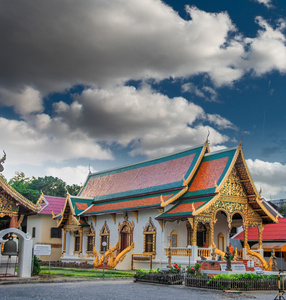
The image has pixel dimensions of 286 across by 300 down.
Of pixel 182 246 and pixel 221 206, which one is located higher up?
pixel 221 206

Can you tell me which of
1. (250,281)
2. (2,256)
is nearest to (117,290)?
(250,281)

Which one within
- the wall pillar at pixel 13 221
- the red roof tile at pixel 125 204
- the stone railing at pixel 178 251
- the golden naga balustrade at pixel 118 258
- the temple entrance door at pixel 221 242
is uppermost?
the red roof tile at pixel 125 204

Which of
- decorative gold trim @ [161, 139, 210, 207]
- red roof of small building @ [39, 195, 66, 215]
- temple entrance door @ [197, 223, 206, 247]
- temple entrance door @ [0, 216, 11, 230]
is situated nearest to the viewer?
temple entrance door @ [0, 216, 11, 230]

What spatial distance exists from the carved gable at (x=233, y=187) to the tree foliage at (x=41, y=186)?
3599cm

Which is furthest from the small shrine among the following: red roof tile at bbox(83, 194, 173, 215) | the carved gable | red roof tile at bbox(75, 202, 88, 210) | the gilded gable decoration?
red roof tile at bbox(75, 202, 88, 210)

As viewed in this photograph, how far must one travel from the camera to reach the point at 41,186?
6956 cm

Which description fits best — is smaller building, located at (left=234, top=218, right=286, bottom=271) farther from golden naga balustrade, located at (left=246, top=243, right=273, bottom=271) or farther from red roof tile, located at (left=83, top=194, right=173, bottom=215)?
red roof tile, located at (left=83, top=194, right=173, bottom=215)

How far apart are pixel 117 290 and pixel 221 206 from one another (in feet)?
38.9

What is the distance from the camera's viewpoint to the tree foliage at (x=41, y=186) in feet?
198

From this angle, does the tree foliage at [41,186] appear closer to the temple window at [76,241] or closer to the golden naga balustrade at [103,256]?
the temple window at [76,241]

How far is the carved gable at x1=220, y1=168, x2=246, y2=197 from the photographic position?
26953 millimetres

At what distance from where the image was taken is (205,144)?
1156 inches

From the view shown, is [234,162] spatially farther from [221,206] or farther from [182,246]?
[182,246]

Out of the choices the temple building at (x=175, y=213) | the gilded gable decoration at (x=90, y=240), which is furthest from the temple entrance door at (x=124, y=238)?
the gilded gable decoration at (x=90, y=240)
